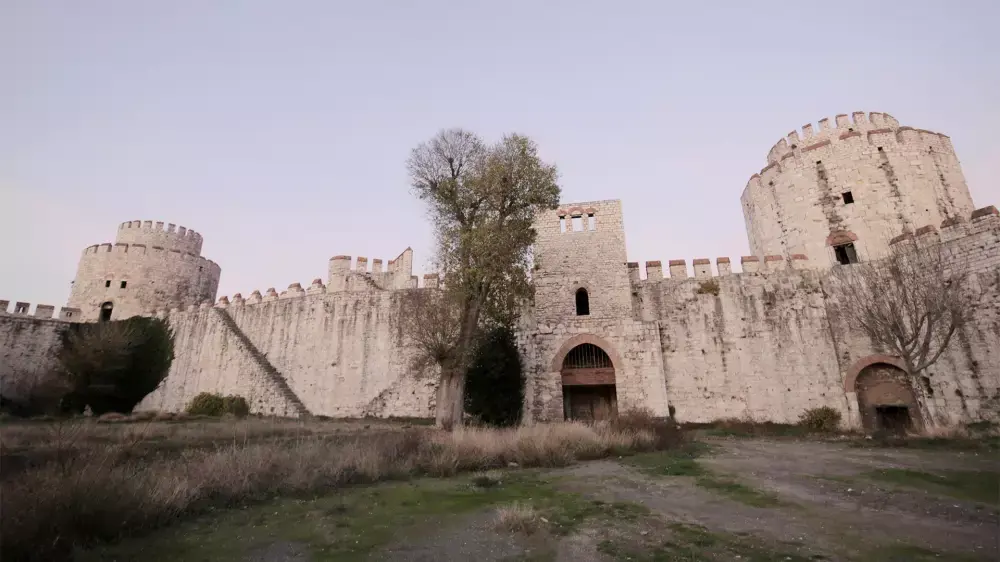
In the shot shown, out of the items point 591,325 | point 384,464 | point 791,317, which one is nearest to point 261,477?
point 384,464

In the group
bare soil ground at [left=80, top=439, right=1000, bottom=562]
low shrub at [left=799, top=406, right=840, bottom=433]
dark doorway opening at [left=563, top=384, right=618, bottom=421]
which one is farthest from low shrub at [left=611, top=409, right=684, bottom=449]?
low shrub at [left=799, top=406, right=840, bottom=433]

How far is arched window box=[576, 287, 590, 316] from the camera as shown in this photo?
18.4m

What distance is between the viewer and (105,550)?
14.1 ft

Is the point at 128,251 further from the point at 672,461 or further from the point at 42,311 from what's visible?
the point at 672,461

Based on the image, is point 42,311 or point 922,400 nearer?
point 922,400

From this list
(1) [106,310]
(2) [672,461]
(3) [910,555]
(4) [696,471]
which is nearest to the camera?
(3) [910,555]

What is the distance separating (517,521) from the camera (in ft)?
16.6

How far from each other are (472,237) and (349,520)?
9.89m

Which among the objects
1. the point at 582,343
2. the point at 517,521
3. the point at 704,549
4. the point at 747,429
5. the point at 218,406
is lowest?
the point at 704,549

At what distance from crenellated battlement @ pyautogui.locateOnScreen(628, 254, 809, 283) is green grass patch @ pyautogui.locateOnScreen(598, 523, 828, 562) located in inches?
615

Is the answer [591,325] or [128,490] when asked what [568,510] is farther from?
[591,325]

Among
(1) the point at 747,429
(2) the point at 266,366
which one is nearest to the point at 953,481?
(1) the point at 747,429

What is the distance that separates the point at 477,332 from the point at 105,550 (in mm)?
11402

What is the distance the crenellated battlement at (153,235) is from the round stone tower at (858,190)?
35415mm
